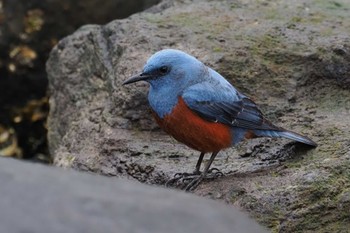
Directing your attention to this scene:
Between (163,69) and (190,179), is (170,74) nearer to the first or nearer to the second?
(163,69)

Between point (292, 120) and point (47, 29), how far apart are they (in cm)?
384

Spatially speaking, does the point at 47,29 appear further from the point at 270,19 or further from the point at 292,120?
the point at 292,120

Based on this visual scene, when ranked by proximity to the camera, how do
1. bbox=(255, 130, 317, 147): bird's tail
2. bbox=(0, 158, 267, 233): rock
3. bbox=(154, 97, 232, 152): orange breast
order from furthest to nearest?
bbox=(255, 130, 317, 147): bird's tail < bbox=(154, 97, 232, 152): orange breast < bbox=(0, 158, 267, 233): rock

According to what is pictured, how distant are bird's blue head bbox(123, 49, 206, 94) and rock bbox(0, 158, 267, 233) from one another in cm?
235

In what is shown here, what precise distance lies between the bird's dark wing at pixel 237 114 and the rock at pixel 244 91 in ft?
0.80

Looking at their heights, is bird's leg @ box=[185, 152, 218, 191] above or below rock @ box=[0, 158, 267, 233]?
below

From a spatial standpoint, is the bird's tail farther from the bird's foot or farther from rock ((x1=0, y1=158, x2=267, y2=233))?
rock ((x1=0, y1=158, x2=267, y2=233))

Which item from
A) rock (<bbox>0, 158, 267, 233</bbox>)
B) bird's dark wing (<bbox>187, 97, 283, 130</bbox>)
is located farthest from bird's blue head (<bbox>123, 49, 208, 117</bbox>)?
rock (<bbox>0, 158, 267, 233</bbox>)

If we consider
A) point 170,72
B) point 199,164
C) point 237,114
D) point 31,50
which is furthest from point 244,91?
point 31,50

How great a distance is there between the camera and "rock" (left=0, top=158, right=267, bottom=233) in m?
2.59

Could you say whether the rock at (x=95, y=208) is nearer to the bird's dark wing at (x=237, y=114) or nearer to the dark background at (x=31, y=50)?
the bird's dark wing at (x=237, y=114)

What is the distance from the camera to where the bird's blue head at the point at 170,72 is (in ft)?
16.9

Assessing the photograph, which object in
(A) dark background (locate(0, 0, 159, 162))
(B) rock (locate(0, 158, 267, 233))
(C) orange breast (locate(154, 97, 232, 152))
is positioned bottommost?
(A) dark background (locate(0, 0, 159, 162))

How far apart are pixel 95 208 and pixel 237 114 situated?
2.69 metres
